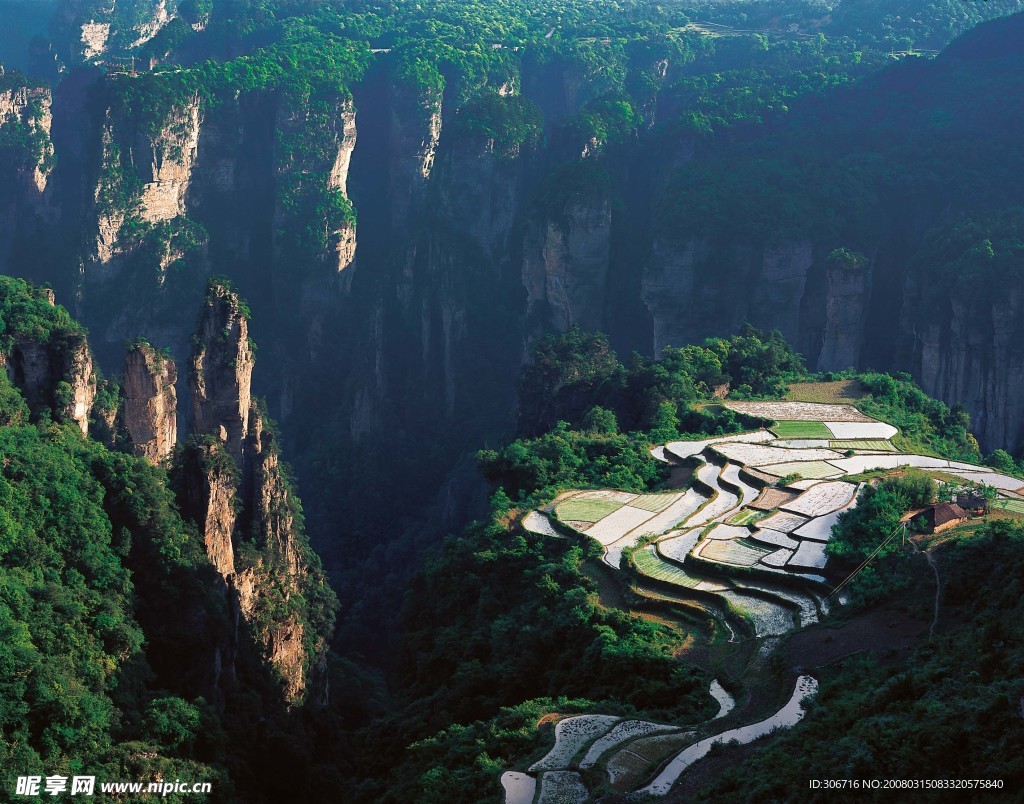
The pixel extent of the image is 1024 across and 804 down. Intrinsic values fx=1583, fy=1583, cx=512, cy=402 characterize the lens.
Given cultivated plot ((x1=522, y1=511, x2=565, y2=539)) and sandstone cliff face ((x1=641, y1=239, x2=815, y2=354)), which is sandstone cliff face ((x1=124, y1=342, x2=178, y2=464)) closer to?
cultivated plot ((x1=522, y1=511, x2=565, y2=539))

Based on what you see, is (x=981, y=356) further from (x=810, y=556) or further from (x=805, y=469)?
(x=810, y=556)

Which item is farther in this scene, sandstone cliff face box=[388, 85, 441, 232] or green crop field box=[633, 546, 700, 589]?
sandstone cliff face box=[388, 85, 441, 232]

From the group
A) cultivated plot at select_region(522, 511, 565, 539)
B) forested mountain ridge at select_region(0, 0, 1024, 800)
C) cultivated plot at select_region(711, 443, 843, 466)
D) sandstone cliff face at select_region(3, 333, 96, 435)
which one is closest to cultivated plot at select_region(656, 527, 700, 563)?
forested mountain ridge at select_region(0, 0, 1024, 800)

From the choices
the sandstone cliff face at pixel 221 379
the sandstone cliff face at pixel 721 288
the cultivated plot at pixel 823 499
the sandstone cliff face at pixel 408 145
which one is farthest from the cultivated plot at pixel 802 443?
the sandstone cliff face at pixel 408 145

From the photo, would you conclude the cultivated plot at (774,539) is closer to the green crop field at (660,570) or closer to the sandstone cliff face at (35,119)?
the green crop field at (660,570)

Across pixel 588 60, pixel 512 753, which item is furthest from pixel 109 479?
pixel 588 60

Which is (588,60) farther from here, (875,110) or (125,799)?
(125,799)
